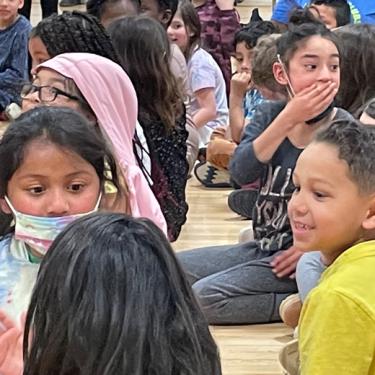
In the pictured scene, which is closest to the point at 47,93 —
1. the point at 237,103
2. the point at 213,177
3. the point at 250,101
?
the point at 237,103

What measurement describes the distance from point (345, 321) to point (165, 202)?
1.70 metres

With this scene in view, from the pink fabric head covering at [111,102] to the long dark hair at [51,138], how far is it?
14.6 inches

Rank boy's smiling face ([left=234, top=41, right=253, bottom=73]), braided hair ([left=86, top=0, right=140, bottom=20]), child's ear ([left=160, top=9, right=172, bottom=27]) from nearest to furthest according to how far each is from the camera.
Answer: braided hair ([left=86, top=0, right=140, bottom=20]) → child's ear ([left=160, top=9, right=172, bottom=27]) → boy's smiling face ([left=234, top=41, right=253, bottom=73])

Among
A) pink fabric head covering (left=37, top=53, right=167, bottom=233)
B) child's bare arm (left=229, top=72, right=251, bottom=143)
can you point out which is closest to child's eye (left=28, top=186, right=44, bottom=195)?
pink fabric head covering (left=37, top=53, right=167, bottom=233)

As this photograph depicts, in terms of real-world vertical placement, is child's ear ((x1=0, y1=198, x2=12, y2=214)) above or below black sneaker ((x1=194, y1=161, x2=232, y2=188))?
above

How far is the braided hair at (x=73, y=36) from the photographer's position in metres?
2.65

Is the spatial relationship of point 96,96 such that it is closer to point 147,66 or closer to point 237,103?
point 147,66

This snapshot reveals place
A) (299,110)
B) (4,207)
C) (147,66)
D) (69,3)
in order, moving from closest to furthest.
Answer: (4,207) → (299,110) → (147,66) → (69,3)

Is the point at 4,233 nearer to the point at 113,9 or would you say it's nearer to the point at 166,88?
the point at 166,88

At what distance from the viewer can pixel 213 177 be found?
14.4ft

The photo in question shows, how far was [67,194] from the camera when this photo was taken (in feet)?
5.70

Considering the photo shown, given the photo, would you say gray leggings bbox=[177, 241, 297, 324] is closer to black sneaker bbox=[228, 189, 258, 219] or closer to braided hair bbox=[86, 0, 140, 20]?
black sneaker bbox=[228, 189, 258, 219]

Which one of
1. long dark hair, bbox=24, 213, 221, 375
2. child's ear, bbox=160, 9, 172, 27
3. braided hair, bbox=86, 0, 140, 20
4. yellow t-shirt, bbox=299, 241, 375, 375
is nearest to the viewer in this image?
long dark hair, bbox=24, 213, 221, 375

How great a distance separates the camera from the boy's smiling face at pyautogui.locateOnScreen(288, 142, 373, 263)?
1.76 m
